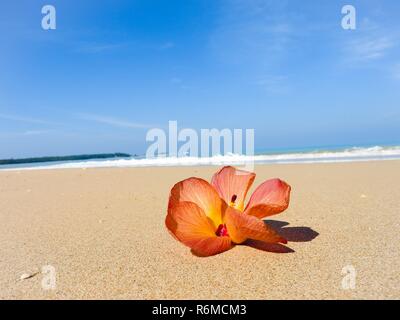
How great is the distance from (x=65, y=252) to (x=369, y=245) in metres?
1.47

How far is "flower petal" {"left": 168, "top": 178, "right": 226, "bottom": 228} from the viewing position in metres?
1.69

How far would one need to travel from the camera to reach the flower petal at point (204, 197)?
66.5 inches

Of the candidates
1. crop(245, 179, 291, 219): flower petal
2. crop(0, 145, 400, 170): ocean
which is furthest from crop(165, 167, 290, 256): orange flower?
crop(0, 145, 400, 170): ocean

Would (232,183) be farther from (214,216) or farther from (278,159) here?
(278,159)

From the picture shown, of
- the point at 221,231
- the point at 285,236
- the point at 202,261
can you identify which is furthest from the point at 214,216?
the point at 285,236

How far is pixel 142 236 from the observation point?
2.19m

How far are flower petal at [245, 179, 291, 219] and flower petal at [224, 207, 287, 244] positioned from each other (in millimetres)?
140

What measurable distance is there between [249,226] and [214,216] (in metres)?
0.24

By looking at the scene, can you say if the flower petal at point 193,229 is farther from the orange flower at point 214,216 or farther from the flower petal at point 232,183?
the flower petal at point 232,183

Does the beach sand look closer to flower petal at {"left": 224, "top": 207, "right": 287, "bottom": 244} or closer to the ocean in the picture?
flower petal at {"left": 224, "top": 207, "right": 287, "bottom": 244}

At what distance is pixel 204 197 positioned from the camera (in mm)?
1706

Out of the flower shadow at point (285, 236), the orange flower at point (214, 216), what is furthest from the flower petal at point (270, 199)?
the flower shadow at point (285, 236)

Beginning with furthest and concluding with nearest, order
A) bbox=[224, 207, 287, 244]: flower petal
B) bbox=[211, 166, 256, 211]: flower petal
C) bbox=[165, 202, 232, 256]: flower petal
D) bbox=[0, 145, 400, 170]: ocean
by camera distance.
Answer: bbox=[0, 145, 400, 170]: ocean
bbox=[211, 166, 256, 211]: flower petal
bbox=[165, 202, 232, 256]: flower petal
bbox=[224, 207, 287, 244]: flower petal
